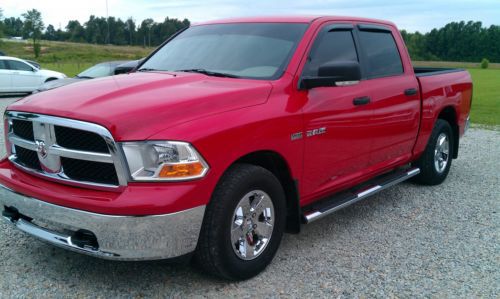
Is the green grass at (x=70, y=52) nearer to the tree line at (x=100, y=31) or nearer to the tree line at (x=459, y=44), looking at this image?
the tree line at (x=100, y=31)

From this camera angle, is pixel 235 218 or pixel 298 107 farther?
pixel 298 107

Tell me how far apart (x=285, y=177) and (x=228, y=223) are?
0.77 meters

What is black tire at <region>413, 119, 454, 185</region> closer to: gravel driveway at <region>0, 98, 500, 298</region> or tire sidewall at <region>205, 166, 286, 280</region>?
gravel driveway at <region>0, 98, 500, 298</region>

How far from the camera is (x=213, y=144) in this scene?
308cm

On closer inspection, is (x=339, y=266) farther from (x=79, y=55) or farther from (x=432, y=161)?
(x=79, y=55)

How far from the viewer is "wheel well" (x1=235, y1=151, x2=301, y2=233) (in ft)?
11.9

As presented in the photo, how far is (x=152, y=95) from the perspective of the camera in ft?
11.0

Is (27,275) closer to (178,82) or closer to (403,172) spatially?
(178,82)

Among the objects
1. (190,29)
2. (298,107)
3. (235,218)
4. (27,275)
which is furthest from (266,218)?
(190,29)

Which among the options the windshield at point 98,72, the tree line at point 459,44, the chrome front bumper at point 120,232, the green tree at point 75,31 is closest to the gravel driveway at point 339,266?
the chrome front bumper at point 120,232

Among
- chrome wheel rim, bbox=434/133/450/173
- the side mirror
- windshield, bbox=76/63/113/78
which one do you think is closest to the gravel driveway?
chrome wheel rim, bbox=434/133/450/173

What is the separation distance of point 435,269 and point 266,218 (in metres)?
1.40

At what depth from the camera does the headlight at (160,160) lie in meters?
2.90

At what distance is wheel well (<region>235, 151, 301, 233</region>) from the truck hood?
0.41 m
